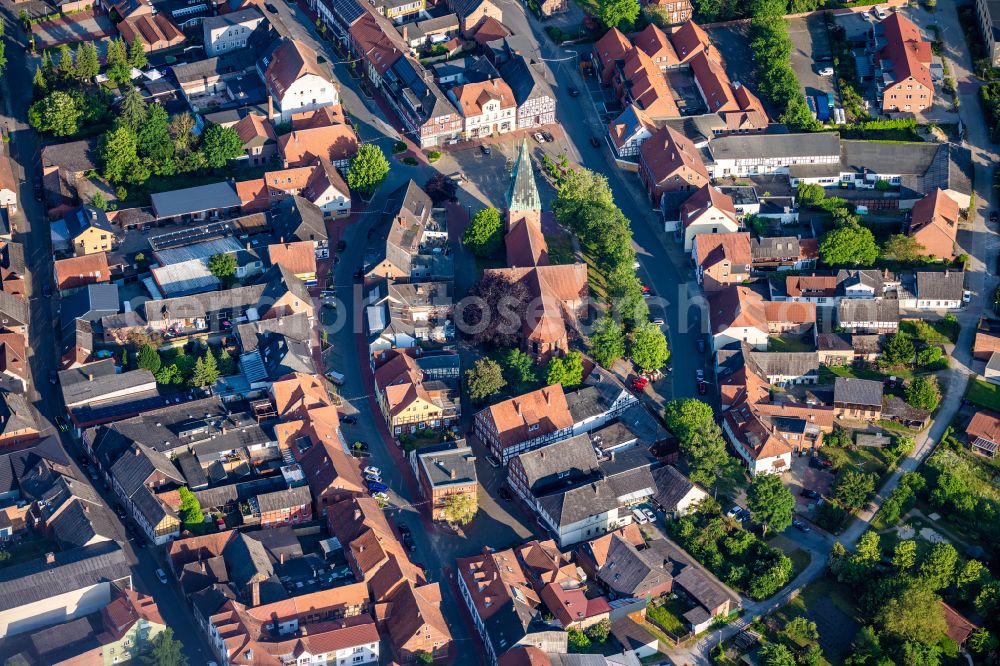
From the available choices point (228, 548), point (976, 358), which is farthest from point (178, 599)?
point (976, 358)

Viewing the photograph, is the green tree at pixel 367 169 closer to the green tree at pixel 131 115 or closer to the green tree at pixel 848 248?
the green tree at pixel 131 115

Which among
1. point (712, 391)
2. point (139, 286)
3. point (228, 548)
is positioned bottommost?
point (712, 391)

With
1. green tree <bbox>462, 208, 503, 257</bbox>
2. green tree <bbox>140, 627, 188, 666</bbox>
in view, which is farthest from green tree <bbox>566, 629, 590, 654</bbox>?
green tree <bbox>462, 208, 503, 257</bbox>

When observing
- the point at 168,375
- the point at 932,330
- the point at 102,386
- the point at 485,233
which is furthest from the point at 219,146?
the point at 932,330

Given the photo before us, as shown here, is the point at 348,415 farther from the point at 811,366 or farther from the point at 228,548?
the point at 811,366

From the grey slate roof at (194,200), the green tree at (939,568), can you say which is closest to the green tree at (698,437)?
the green tree at (939,568)

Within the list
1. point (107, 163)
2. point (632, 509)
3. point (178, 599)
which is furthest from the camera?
point (107, 163)
